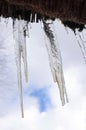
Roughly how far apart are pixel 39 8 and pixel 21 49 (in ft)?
5.64

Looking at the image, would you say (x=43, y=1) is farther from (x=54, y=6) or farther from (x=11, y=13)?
(x=11, y=13)

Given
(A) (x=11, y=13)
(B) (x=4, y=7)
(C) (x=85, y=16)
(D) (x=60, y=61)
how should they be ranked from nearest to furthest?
(C) (x=85, y=16) < (B) (x=4, y=7) < (A) (x=11, y=13) < (D) (x=60, y=61)

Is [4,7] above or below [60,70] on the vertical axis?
above

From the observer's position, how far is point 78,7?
1405mm

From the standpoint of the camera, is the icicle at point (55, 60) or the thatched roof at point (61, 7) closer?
the thatched roof at point (61, 7)

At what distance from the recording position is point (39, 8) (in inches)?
54.6

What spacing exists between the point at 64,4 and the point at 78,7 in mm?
113

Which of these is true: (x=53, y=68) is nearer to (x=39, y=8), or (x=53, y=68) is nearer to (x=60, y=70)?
(x=60, y=70)

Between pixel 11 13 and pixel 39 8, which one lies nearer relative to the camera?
pixel 39 8

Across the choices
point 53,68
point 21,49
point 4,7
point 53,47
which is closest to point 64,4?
point 4,7

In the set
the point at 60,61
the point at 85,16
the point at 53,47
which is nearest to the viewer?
the point at 85,16

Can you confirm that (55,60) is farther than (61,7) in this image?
Yes

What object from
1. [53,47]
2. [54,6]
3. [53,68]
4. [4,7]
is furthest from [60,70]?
[54,6]

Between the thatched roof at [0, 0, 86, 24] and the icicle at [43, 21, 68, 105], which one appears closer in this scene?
the thatched roof at [0, 0, 86, 24]
